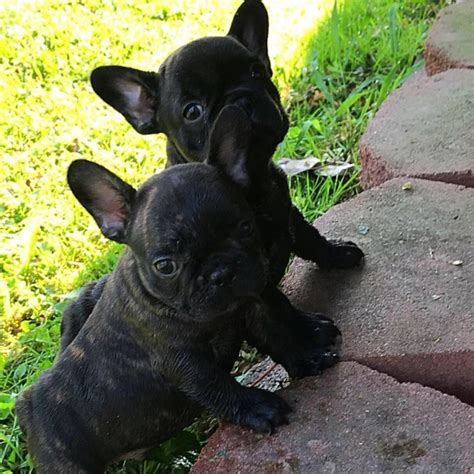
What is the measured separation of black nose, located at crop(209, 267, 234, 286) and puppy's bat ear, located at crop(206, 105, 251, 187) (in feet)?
1.16

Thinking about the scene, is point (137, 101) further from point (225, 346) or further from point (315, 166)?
point (315, 166)

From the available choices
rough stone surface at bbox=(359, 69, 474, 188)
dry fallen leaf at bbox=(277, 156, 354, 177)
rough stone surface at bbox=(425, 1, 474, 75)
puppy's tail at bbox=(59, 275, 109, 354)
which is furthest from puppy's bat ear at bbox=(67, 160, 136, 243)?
rough stone surface at bbox=(425, 1, 474, 75)

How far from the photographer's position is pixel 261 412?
8.46ft

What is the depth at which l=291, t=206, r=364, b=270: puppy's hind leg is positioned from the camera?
10.5 ft

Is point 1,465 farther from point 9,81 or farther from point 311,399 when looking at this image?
point 9,81

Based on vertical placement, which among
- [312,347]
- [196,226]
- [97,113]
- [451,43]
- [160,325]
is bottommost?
[451,43]

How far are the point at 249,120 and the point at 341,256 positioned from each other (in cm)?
83

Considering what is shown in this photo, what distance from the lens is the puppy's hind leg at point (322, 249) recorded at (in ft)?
10.5

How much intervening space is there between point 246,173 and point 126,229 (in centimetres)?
Answer: 43

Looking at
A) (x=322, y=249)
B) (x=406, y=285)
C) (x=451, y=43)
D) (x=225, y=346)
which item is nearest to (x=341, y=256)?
(x=322, y=249)

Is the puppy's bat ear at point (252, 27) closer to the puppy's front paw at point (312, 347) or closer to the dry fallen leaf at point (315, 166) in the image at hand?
the puppy's front paw at point (312, 347)

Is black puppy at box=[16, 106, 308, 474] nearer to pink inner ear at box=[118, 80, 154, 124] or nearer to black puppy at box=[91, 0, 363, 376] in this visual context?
black puppy at box=[91, 0, 363, 376]

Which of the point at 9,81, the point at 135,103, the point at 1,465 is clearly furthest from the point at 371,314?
the point at 9,81

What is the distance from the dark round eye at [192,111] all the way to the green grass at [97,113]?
4.09 ft
